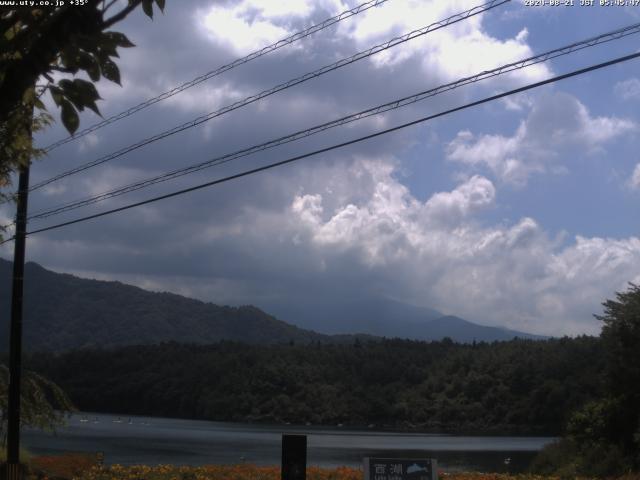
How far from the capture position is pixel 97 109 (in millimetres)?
4469

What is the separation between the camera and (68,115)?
4512 mm

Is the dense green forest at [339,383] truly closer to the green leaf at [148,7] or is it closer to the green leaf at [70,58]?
the green leaf at [148,7]

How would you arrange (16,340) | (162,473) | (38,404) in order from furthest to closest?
(162,473) → (16,340) → (38,404)

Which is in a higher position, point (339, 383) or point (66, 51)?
point (66, 51)

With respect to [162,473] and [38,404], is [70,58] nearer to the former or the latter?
[38,404]

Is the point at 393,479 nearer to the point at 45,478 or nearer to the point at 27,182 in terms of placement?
the point at 45,478

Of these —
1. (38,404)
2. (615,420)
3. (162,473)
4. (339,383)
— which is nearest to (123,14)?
(38,404)

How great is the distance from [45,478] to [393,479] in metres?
9.63

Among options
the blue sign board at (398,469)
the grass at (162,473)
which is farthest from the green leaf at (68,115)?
the grass at (162,473)

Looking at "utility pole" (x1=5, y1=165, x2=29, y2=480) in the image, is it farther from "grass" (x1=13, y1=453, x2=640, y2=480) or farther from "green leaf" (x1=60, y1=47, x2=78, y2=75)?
"green leaf" (x1=60, y1=47, x2=78, y2=75)

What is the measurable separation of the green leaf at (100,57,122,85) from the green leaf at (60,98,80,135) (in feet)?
0.84

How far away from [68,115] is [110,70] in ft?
1.10

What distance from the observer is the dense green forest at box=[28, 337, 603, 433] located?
8825 centimetres

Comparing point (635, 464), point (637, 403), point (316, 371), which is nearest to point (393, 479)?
point (635, 464)
